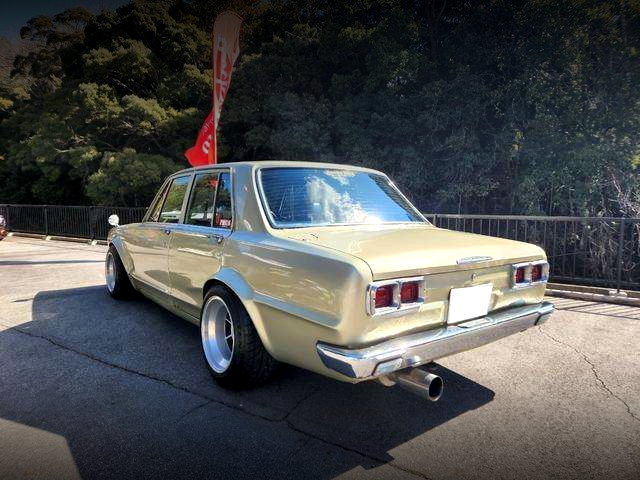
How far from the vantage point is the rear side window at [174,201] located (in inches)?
166

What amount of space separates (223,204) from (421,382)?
202cm

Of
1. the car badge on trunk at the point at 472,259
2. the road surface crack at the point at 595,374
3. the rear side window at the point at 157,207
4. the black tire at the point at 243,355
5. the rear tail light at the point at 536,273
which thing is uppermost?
the rear side window at the point at 157,207

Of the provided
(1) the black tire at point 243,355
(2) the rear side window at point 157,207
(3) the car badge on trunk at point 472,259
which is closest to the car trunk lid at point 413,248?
(3) the car badge on trunk at point 472,259

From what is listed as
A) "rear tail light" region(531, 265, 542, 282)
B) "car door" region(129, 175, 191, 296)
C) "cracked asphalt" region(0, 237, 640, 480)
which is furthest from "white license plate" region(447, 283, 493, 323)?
"car door" region(129, 175, 191, 296)

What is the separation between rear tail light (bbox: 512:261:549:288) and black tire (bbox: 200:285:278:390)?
70.8 inches

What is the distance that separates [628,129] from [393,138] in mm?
6405

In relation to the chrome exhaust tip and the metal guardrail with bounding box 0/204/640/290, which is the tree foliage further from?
the chrome exhaust tip

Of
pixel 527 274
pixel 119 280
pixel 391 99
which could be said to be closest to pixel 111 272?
pixel 119 280

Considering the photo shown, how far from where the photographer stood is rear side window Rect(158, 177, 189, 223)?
4207 millimetres

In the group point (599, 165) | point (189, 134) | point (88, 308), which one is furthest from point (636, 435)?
point (189, 134)

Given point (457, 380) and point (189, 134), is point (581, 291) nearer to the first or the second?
point (457, 380)

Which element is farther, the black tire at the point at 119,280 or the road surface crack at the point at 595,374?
the black tire at the point at 119,280

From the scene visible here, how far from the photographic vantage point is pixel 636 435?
2672 millimetres

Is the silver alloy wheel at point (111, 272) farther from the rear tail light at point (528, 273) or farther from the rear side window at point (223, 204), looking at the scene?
the rear tail light at point (528, 273)
